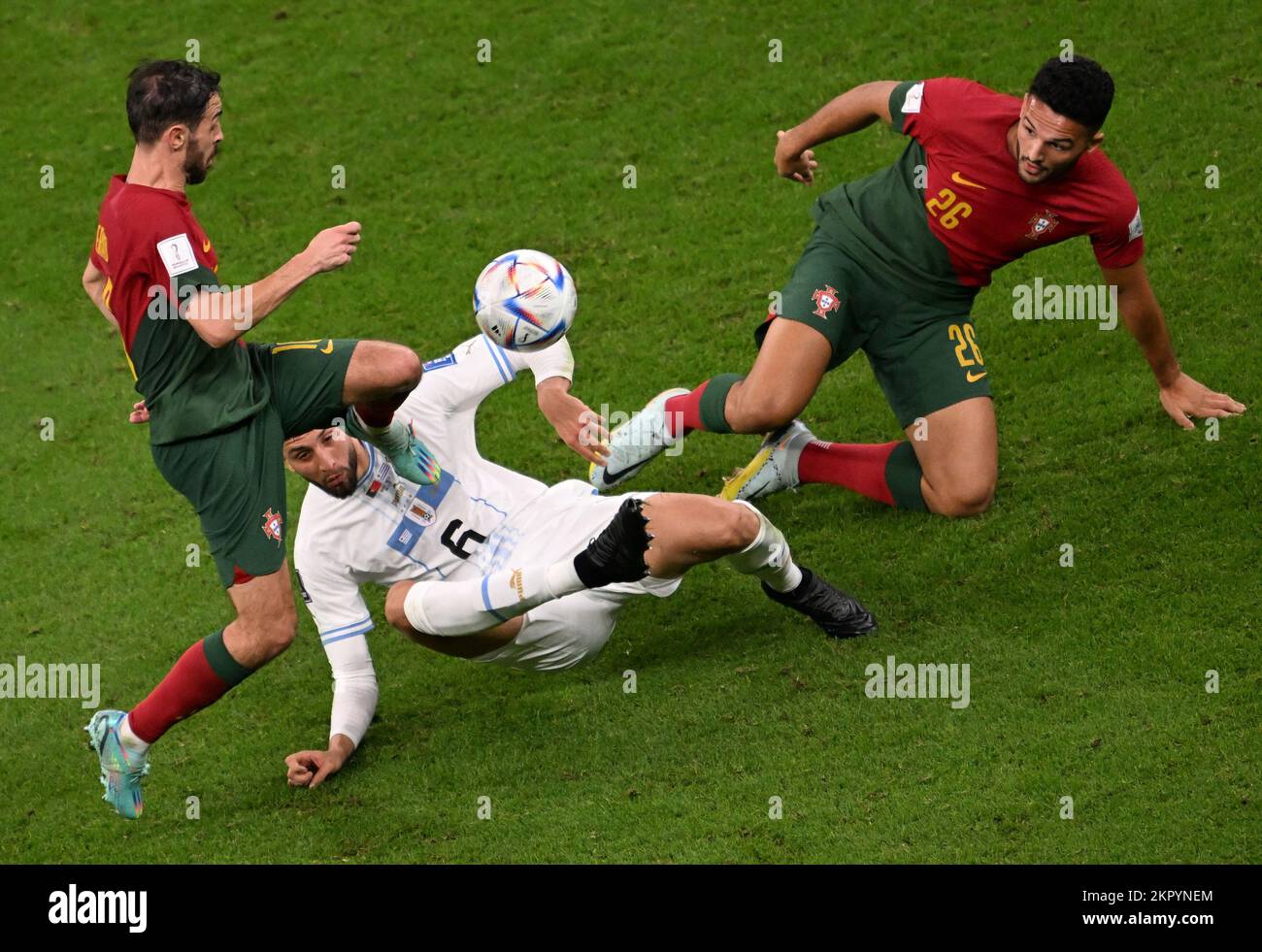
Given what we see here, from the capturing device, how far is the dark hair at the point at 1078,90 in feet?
15.6

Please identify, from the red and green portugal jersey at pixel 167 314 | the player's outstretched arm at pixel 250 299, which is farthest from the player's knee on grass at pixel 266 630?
the player's outstretched arm at pixel 250 299

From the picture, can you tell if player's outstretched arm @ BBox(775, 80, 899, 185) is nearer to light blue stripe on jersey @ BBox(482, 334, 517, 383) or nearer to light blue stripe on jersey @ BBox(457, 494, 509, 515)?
light blue stripe on jersey @ BBox(482, 334, 517, 383)

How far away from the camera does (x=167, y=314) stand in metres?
4.56

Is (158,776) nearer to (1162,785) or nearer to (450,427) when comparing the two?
(450,427)

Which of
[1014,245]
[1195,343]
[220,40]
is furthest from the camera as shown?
[220,40]

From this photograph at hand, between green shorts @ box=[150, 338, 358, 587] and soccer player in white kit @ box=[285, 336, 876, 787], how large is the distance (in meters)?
0.25

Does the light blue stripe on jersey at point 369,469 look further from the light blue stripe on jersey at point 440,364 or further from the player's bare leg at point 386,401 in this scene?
the light blue stripe on jersey at point 440,364

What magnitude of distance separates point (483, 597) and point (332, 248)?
1143 millimetres

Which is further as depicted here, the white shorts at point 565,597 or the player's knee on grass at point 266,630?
the white shorts at point 565,597

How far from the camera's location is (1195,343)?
6219mm

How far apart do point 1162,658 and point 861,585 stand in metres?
1.12

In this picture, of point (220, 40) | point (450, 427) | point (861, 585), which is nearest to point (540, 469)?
point (450, 427)

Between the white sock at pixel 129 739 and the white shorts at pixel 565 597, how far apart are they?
43.7 inches

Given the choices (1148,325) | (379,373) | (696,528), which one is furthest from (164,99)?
(1148,325)
